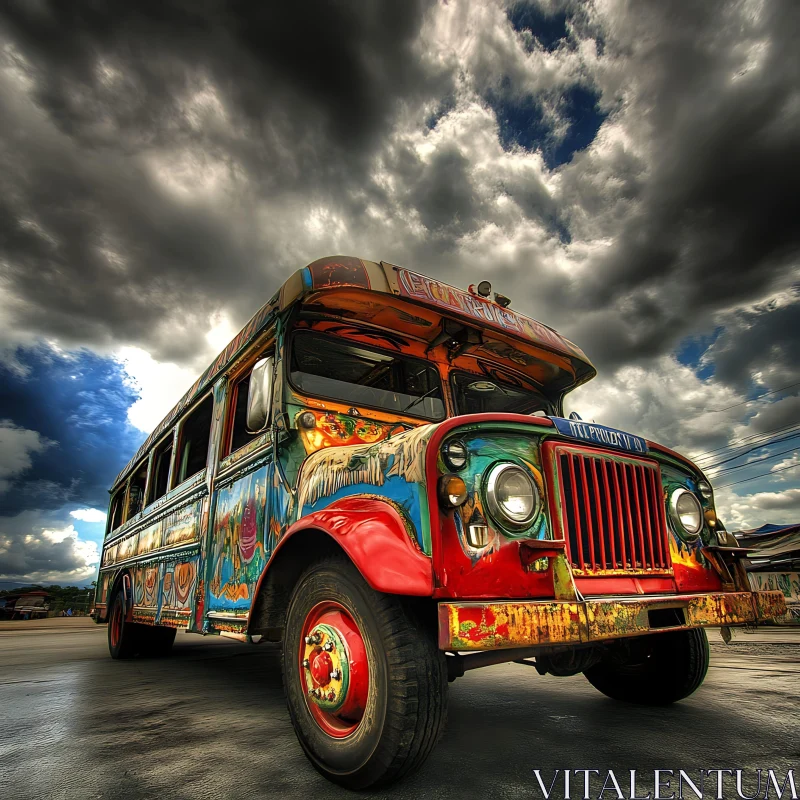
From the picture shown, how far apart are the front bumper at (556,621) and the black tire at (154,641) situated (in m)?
5.73

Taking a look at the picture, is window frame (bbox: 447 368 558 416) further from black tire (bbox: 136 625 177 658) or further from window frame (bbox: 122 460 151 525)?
black tire (bbox: 136 625 177 658)

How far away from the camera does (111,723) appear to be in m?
3.06

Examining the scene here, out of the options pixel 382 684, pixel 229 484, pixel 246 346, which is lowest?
pixel 382 684

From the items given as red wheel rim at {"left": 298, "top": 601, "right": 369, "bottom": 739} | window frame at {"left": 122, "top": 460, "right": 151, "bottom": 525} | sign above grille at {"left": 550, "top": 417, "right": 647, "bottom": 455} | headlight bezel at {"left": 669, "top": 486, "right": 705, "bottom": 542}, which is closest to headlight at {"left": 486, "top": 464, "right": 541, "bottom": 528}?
sign above grille at {"left": 550, "top": 417, "right": 647, "bottom": 455}

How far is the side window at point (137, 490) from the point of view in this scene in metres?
6.79

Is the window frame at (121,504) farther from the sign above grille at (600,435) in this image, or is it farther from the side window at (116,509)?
the sign above grille at (600,435)

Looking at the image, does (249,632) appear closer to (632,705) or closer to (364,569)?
(364,569)

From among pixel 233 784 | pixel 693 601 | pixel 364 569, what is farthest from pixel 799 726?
pixel 233 784

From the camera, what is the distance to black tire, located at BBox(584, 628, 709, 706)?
2787 millimetres

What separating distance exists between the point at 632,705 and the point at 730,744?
90cm

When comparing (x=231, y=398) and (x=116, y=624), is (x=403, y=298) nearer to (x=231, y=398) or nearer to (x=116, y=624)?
(x=231, y=398)

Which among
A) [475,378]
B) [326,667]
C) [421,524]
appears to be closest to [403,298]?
[475,378]

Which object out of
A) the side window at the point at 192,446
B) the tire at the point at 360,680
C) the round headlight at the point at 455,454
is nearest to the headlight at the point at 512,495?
the round headlight at the point at 455,454

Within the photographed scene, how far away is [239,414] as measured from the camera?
3893 mm
